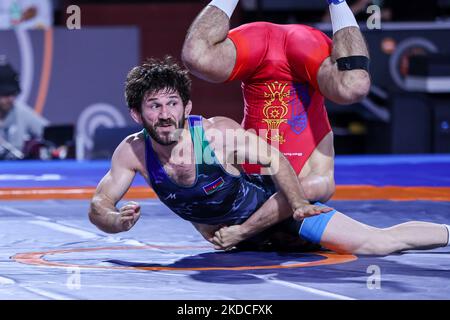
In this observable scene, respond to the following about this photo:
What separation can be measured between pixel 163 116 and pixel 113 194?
1.33 ft

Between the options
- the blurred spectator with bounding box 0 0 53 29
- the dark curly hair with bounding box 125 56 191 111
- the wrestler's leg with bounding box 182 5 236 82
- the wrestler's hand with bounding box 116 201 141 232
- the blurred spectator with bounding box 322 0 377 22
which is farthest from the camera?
the blurred spectator with bounding box 322 0 377 22

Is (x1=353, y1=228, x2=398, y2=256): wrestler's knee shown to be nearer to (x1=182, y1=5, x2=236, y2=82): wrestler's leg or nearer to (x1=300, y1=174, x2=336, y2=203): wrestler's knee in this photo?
(x1=300, y1=174, x2=336, y2=203): wrestler's knee

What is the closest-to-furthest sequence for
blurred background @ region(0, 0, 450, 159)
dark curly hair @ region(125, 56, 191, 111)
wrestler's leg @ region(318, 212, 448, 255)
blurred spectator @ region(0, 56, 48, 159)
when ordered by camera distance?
dark curly hair @ region(125, 56, 191, 111)
wrestler's leg @ region(318, 212, 448, 255)
blurred spectator @ region(0, 56, 48, 159)
blurred background @ region(0, 0, 450, 159)

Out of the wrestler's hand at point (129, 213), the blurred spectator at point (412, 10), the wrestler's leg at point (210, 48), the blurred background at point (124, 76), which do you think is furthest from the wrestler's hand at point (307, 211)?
the blurred spectator at point (412, 10)

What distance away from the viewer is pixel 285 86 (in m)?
4.92

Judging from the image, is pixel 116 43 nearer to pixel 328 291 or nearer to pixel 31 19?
pixel 31 19

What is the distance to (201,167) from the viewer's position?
4.45m

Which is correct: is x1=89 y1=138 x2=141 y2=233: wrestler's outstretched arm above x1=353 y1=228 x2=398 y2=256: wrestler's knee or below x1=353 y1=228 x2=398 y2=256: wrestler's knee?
above

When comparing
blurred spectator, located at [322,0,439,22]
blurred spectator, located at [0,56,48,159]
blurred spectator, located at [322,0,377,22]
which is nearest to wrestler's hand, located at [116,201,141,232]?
blurred spectator, located at [0,56,48,159]

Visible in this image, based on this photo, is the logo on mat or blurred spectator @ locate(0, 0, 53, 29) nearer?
the logo on mat

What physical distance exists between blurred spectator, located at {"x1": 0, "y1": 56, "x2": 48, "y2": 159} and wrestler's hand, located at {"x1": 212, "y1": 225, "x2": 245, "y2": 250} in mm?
4873

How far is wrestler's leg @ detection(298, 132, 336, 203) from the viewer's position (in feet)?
15.5

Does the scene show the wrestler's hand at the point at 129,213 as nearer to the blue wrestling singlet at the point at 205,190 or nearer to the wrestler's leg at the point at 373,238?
the blue wrestling singlet at the point at 205,190

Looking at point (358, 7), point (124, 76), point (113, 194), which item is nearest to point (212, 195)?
point (113, 194)
